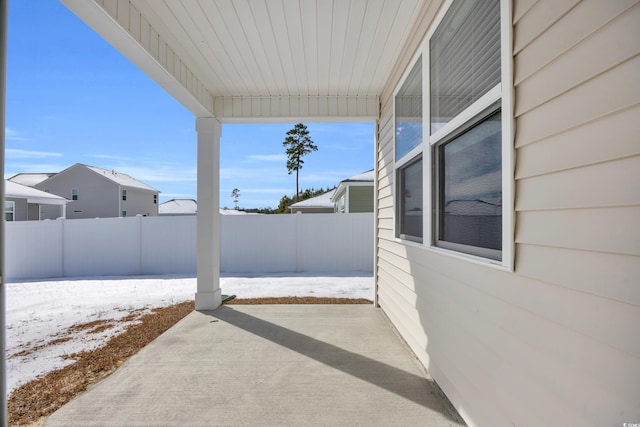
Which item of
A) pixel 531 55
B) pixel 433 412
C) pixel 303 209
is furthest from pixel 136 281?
pixel 303 209

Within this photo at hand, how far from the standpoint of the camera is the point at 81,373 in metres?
2.81

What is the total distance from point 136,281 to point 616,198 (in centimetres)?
850

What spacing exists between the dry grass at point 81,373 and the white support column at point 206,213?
432 millimetres

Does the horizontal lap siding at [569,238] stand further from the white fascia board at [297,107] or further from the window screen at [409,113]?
the white fascia board at [297,107]

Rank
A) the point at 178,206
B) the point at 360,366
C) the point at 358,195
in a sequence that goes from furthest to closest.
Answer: the point at 178,206 → the point at 358,195 → the point at 360,366

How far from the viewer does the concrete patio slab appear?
7.10 feet

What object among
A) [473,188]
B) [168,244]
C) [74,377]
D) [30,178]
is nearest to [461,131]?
[473,188]

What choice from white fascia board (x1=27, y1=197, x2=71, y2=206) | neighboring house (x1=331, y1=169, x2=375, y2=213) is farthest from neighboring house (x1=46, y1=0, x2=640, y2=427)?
white fascia board (x1=27, y1=197, x2=71, y2=206)

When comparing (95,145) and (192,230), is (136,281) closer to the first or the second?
(192,230)

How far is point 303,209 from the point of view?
19.0 metres

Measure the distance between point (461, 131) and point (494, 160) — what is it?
47 centimetres

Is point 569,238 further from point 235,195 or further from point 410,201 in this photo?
point 235,195

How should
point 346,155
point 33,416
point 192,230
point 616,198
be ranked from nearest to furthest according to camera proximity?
point 616,198
point 33,416
point 192,230
point 346,155

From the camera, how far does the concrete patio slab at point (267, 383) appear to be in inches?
85.2
